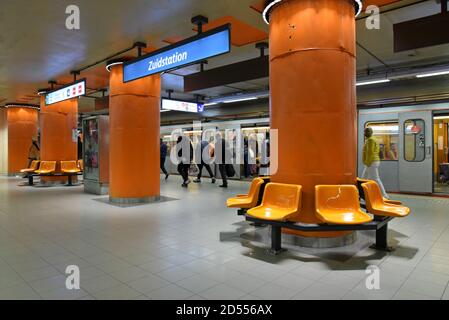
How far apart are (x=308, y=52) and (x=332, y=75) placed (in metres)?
0.40

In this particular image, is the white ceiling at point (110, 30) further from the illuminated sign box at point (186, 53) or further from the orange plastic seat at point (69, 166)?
the orange plastic seat at point (69, 166)

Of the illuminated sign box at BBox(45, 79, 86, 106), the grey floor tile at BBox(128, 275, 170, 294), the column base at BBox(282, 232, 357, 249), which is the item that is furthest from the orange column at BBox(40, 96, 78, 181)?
the column base at BBox(282, 232, 357, 249)

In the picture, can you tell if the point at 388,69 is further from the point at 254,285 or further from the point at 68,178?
the point at 68,178

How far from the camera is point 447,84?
812cm

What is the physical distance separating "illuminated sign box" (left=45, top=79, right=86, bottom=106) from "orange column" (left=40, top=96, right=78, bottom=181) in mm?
2062

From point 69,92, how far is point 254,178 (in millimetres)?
5254

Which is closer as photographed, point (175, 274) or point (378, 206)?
point (175, 274)

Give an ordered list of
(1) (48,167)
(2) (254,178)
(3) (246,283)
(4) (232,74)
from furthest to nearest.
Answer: (1) (48,167), (4) (232,74), (2) (254,178), (3) (246,283)

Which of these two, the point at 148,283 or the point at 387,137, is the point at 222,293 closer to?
the point at 148,283

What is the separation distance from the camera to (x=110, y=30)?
5.63 meters

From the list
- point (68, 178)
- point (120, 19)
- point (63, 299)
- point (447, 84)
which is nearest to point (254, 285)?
point (63, 299)

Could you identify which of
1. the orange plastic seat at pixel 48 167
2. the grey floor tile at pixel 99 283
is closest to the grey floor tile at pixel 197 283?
the grey floor tile at pixel 99 283

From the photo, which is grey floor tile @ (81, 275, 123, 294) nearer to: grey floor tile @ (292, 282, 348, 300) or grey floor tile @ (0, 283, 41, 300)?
grey floor tile @ (0, 283, 41, 300)

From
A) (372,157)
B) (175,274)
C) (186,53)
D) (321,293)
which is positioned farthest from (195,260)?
(372,157)
